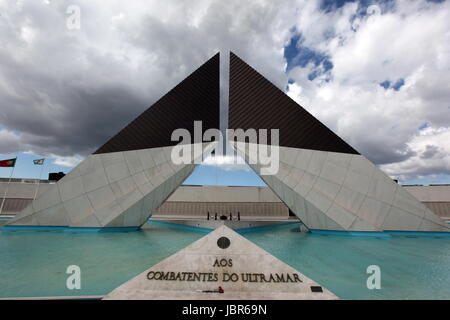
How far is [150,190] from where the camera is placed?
1297 cm

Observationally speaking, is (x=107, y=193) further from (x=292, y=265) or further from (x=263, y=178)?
(x=292, y=265)

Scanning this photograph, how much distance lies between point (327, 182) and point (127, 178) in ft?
41.0

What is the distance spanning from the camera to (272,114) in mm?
15430

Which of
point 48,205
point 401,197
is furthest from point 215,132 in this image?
point 401,197

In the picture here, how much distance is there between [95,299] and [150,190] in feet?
33.5

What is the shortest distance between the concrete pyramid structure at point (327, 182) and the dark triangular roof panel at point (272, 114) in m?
0.06

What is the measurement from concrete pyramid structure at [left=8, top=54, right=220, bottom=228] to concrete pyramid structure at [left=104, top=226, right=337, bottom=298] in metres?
10.1

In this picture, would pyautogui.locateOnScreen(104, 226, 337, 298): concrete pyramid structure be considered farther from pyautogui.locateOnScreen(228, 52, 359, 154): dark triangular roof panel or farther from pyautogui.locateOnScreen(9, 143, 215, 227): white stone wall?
pyautogui.locateOnScreen(228, 52, 359, 154): dark triangular roof panel

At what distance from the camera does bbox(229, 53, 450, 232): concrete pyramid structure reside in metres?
12.4

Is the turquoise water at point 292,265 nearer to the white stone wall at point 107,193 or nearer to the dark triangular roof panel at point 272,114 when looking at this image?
the white stone wall at point 107,193

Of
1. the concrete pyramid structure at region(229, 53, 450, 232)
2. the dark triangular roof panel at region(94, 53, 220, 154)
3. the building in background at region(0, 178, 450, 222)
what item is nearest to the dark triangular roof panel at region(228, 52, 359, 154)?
the concrete pyramid structure at region(229, 53, 450, 232)

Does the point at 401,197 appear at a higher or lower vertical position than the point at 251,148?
lower

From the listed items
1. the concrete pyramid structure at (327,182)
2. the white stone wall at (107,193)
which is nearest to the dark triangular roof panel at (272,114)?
the concrete pyramid structure at (327,182)
